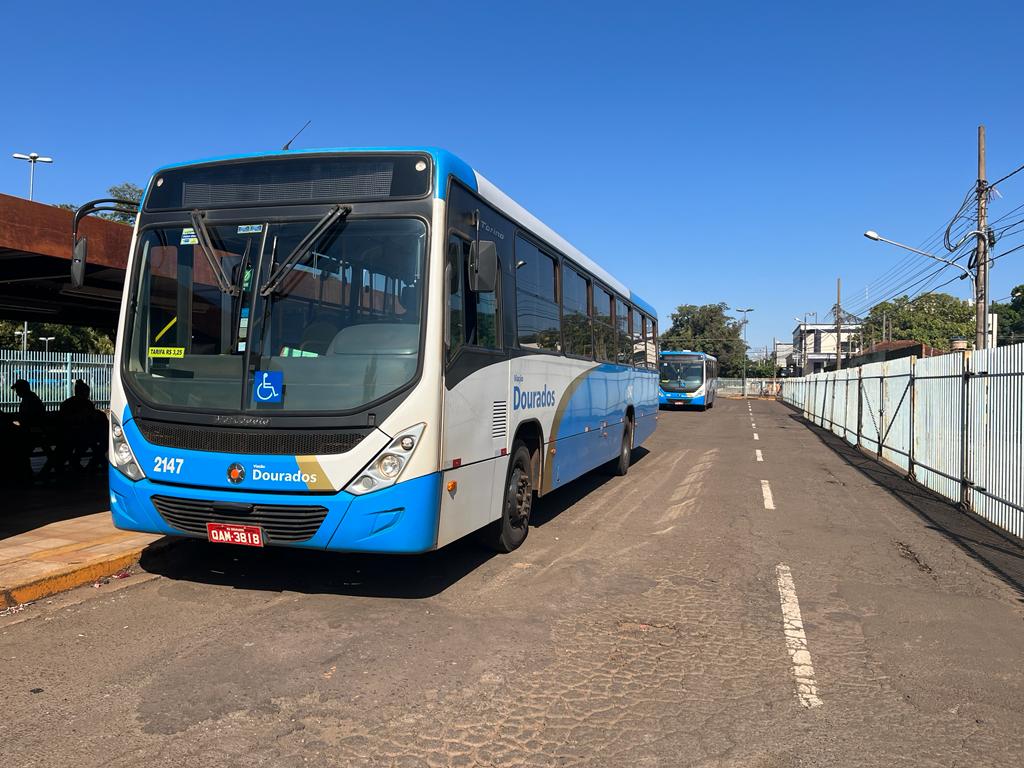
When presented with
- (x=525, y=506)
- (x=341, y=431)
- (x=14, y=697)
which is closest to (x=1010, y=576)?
(x=525, y=506)

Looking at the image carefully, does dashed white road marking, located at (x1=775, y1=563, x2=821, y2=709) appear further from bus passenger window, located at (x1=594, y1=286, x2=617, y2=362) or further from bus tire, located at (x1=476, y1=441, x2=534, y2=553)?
bus passenger window, located at (x1=594, y1=286, x2=617, y2=362)

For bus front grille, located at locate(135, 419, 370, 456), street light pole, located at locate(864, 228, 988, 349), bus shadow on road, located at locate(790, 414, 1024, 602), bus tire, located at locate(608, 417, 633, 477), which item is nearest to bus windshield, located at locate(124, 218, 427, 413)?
bus front grille, located at locate(135, 419, 370, 456)

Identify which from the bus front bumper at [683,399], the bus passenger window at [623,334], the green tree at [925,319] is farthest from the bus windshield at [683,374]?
the green tree at [925,319]

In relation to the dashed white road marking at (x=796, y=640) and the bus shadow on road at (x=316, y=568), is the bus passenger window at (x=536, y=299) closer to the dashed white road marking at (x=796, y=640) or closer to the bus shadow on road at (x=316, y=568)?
the bus shadow on road at (x=316, y=568)

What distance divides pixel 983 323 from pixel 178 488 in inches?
1006

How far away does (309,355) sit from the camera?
5.41 metres

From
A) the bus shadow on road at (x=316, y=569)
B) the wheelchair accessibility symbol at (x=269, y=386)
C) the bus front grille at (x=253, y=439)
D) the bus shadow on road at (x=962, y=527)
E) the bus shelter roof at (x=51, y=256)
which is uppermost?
the bus shelter roof at (x=51, y=256)

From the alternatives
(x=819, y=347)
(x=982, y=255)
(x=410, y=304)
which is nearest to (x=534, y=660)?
(x=410, y=304)

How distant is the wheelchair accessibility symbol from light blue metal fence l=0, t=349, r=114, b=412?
12546 millimetres

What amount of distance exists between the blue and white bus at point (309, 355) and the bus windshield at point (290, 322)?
0.01 metres

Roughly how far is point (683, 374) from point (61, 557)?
36650 mm

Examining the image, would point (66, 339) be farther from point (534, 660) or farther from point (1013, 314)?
point (1013, 314)

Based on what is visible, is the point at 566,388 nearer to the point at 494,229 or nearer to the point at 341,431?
the point at 494,229

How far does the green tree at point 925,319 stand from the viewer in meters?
93.6
